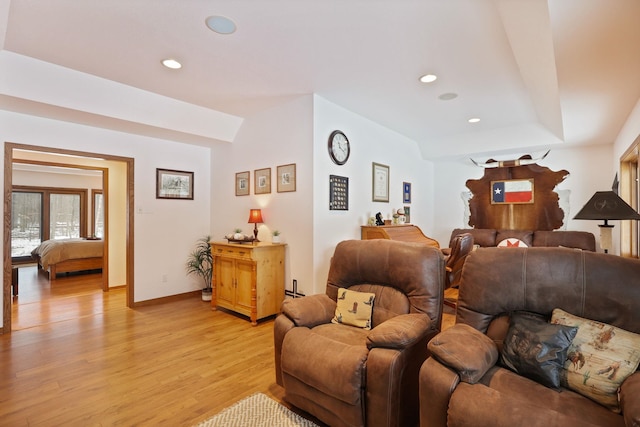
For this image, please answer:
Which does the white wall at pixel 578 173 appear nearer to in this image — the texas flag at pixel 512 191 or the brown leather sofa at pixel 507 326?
the texas flag at pixel 512 191

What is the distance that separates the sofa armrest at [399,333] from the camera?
A: 1685 mm

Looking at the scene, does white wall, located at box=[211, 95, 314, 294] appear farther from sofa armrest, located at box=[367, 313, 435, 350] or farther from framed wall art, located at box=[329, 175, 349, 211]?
sofa armrest, located at box=[367, 313, 435, 350]

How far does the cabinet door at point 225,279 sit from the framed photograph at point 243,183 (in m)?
1.00

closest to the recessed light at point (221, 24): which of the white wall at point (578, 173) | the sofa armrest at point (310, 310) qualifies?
the sofa armrest at point (310, 310)

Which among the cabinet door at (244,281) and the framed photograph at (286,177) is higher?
the framed photograph at (286,177)

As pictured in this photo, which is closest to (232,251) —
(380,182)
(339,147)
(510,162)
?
(339,147)

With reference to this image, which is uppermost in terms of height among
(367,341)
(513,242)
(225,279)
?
(513,242)

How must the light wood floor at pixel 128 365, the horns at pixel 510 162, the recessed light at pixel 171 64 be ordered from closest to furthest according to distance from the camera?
1. the light wood floor at pixel 128 365
2. the recessed light at pixel 171 64
3. the horns at pixel 510 162

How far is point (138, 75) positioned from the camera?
10.0ft

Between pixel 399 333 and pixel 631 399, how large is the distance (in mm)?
916

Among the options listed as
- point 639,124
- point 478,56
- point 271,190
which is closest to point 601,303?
point 478,56

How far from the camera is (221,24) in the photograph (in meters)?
2.21

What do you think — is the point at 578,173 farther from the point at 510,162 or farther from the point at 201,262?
the point at 201,262

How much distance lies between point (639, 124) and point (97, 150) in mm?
5904
